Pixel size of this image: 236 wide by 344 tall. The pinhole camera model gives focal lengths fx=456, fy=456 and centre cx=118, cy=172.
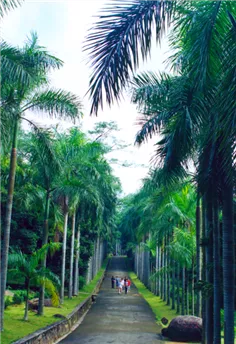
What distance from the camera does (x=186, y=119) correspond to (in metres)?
8.80

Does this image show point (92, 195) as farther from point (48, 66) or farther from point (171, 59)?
point (171, 59)

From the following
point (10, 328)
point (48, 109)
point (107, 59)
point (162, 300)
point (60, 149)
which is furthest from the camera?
point (162, 300)

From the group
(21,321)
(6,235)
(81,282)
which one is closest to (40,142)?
(6,235)

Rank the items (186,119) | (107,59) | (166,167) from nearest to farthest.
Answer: (107,59), (186,119), (166,167)

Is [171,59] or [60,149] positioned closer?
[171,59]

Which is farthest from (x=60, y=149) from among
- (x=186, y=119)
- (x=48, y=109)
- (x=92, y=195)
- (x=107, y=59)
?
(x=107, y=59)

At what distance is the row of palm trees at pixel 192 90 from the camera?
241 inches

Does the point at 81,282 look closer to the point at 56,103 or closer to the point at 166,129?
the point at 56,103

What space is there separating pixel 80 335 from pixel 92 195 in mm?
7903

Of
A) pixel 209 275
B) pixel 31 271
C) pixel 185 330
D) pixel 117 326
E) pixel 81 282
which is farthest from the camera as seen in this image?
pixel 81 282

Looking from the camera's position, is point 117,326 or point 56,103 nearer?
point 56,103

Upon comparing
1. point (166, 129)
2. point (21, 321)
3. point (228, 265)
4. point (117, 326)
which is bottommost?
point (117, 326)

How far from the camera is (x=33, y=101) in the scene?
15.1 m

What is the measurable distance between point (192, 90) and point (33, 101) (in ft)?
25.4
